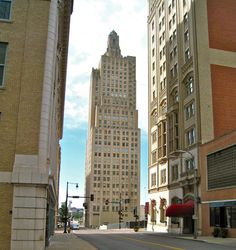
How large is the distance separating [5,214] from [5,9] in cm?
1063

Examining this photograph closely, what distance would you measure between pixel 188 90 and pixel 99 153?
138m

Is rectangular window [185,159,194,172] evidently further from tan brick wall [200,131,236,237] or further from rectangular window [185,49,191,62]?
rectangular window [185,49,191,62]

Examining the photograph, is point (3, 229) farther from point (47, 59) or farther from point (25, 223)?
point (47, 59)

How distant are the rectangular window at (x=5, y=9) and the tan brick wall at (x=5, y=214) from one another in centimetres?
891

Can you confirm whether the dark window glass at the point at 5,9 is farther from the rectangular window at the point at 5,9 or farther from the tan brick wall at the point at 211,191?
the tan brick wall at the point at 211,191

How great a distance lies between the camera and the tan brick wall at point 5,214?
17.6 metres

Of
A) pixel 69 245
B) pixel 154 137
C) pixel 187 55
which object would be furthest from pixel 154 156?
pixel 69 245

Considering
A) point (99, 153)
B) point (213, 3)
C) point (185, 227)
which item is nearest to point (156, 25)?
point (213, 3)

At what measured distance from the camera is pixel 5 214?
17.9 metres

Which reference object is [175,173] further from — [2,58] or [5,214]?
[5,214]

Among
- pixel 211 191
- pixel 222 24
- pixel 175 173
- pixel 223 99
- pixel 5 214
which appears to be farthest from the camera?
pixel 175 173

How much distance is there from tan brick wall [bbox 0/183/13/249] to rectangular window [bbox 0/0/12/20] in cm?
891

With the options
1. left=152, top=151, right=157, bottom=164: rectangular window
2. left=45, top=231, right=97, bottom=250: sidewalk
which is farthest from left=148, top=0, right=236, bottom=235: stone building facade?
left=45, top=231, right=97, bottom=250: sidewalk

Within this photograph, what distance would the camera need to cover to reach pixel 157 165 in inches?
2854
